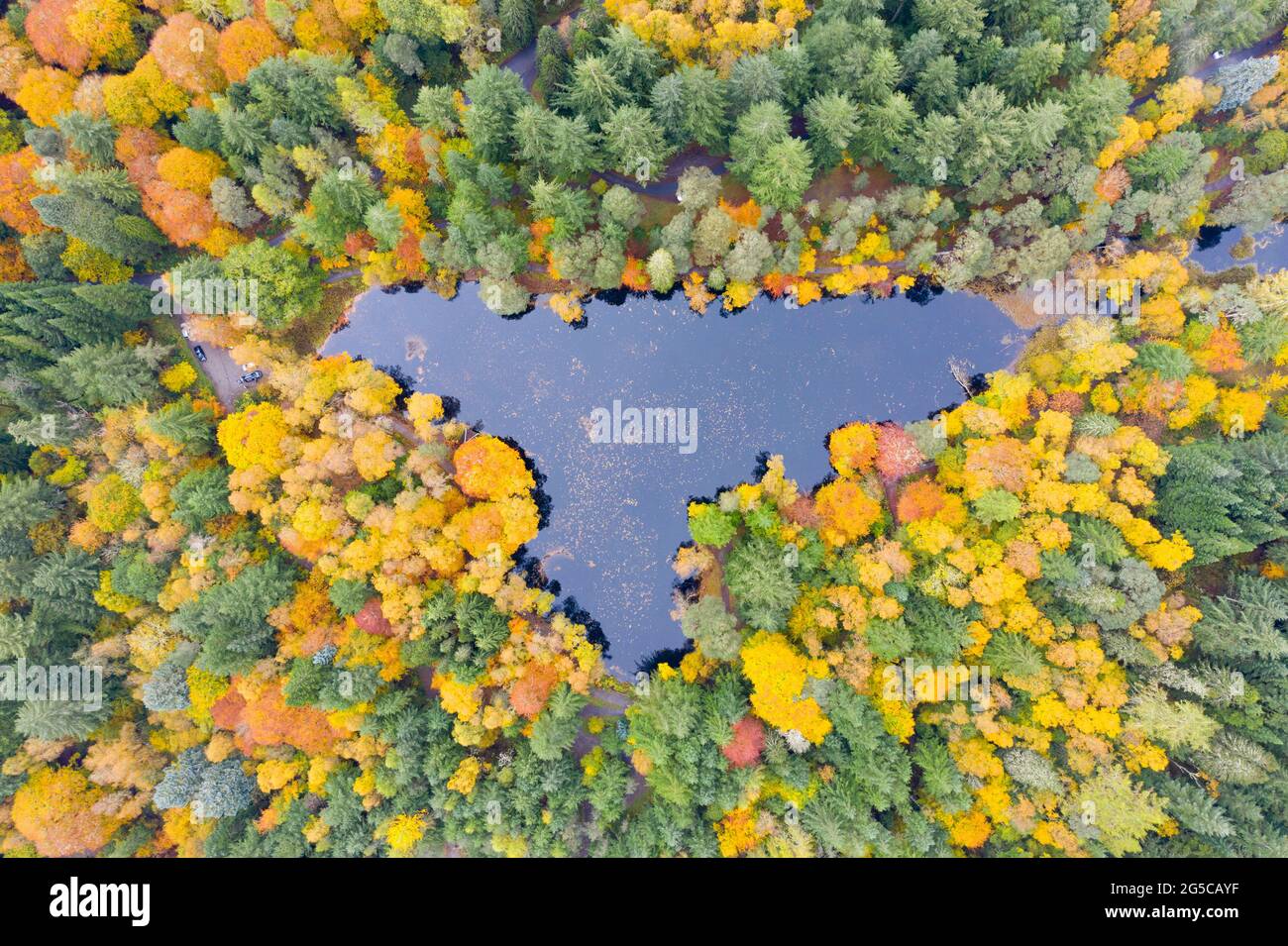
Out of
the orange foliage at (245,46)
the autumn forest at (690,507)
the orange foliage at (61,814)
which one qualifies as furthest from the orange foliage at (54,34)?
the orange foliage at (61,814)

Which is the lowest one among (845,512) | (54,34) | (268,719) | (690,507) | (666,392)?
(268,719)

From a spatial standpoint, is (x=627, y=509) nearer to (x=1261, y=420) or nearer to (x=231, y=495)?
(x=231, y=495)

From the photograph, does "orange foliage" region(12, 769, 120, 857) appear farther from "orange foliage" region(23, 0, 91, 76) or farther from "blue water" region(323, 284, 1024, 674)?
"orange foliage" region(23, 0, 91, 76)

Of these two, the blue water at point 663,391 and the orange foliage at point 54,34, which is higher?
the orange foliage at point 54,34

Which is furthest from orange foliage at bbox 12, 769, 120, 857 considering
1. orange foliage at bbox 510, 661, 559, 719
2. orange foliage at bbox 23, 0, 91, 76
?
orange foliage at bbox 23, 0, 91, 76

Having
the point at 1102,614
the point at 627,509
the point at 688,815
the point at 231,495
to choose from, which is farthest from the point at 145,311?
the point at 1102,614

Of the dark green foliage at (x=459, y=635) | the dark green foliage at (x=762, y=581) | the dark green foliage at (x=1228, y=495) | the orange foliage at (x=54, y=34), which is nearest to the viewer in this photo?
the dark green foliage at (x=1228, y=495)

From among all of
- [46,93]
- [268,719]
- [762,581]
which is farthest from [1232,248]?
[46,93]

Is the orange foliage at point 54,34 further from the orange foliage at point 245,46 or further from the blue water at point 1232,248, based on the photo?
the blue water at point 1232,248

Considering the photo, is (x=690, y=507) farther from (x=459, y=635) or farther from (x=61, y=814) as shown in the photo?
(x=61, y=814)
